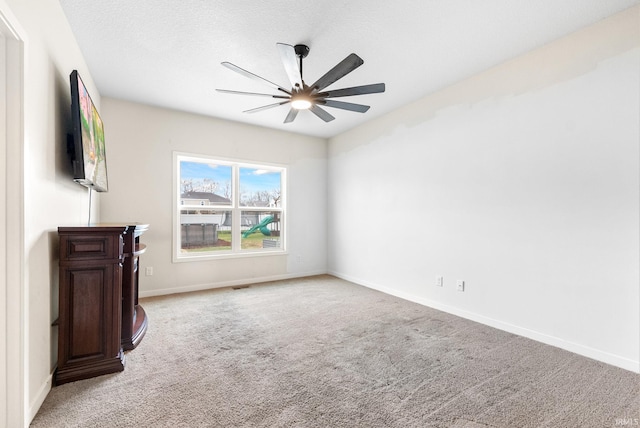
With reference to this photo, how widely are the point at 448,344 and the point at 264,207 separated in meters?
3.61

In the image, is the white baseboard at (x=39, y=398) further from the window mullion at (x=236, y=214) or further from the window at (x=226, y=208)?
the window mullion at (x=236, y=214)

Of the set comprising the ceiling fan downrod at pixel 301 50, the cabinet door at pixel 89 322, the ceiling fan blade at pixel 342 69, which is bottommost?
the cabinet door at pixel 89 322

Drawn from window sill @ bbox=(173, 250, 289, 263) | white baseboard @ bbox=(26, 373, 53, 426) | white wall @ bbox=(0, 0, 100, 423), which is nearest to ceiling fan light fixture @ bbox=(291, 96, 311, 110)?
white wall @ bbox=(0, 0, 100, 423)

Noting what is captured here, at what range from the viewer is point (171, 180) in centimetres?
430

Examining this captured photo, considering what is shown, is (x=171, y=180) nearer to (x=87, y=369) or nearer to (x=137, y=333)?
(x=137, y=333)

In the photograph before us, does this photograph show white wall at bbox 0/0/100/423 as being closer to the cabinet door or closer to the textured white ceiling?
the cabinet door

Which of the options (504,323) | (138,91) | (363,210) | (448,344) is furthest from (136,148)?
(504,323)

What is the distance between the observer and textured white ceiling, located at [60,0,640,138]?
220 centimetres

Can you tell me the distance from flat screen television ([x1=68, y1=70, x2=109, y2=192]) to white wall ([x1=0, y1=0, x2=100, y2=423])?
9cm

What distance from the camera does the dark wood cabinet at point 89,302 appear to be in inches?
78.1

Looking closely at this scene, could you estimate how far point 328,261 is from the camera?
5.76 metres

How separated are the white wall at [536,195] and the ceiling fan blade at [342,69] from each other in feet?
6.01

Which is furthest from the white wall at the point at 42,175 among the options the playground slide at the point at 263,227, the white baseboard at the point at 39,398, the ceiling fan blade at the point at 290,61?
the playground slide at the point at 263,227

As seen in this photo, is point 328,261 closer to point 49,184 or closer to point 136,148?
point 136,148
